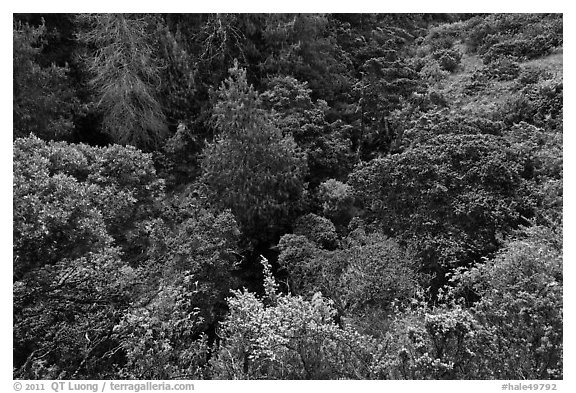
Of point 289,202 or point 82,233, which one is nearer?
point 82,233

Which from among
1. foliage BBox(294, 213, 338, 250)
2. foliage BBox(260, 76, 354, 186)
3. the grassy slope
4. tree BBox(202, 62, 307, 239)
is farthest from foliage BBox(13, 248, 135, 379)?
the grassy slope

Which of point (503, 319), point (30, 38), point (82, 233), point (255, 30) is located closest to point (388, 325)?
point (503, 319)

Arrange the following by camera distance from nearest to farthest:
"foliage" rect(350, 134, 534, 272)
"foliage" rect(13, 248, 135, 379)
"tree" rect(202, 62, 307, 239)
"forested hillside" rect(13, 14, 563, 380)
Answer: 1. "forested hillside" rect(13, 14, 563, 380)
2. "foliage" rect(13, 248, 135, 379)
3. "foliage" rect(350, 134, 534, 272)
4. "tree" rect(202, 62, 307, 239)

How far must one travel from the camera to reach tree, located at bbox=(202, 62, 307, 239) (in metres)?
13.4

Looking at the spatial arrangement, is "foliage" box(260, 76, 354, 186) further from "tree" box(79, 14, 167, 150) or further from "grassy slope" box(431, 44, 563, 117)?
"tree" box(79, 14, 167, 150)

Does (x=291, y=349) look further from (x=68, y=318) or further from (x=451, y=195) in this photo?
(x=451, y=195)

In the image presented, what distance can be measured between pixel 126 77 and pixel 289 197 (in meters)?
6.10

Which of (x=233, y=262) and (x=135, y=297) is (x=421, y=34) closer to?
(x=233, y=262)

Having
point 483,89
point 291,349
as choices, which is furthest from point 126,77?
point 291,349

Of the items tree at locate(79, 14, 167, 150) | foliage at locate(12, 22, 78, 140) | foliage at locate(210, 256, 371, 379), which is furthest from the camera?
tree at locate(79, 14, 167, 150)

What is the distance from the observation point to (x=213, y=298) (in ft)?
38.5

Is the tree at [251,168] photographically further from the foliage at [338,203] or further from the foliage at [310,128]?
the foliage at [310,128]

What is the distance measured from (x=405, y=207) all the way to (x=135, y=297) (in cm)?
636

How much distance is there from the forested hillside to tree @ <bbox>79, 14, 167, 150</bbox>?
70 mm
